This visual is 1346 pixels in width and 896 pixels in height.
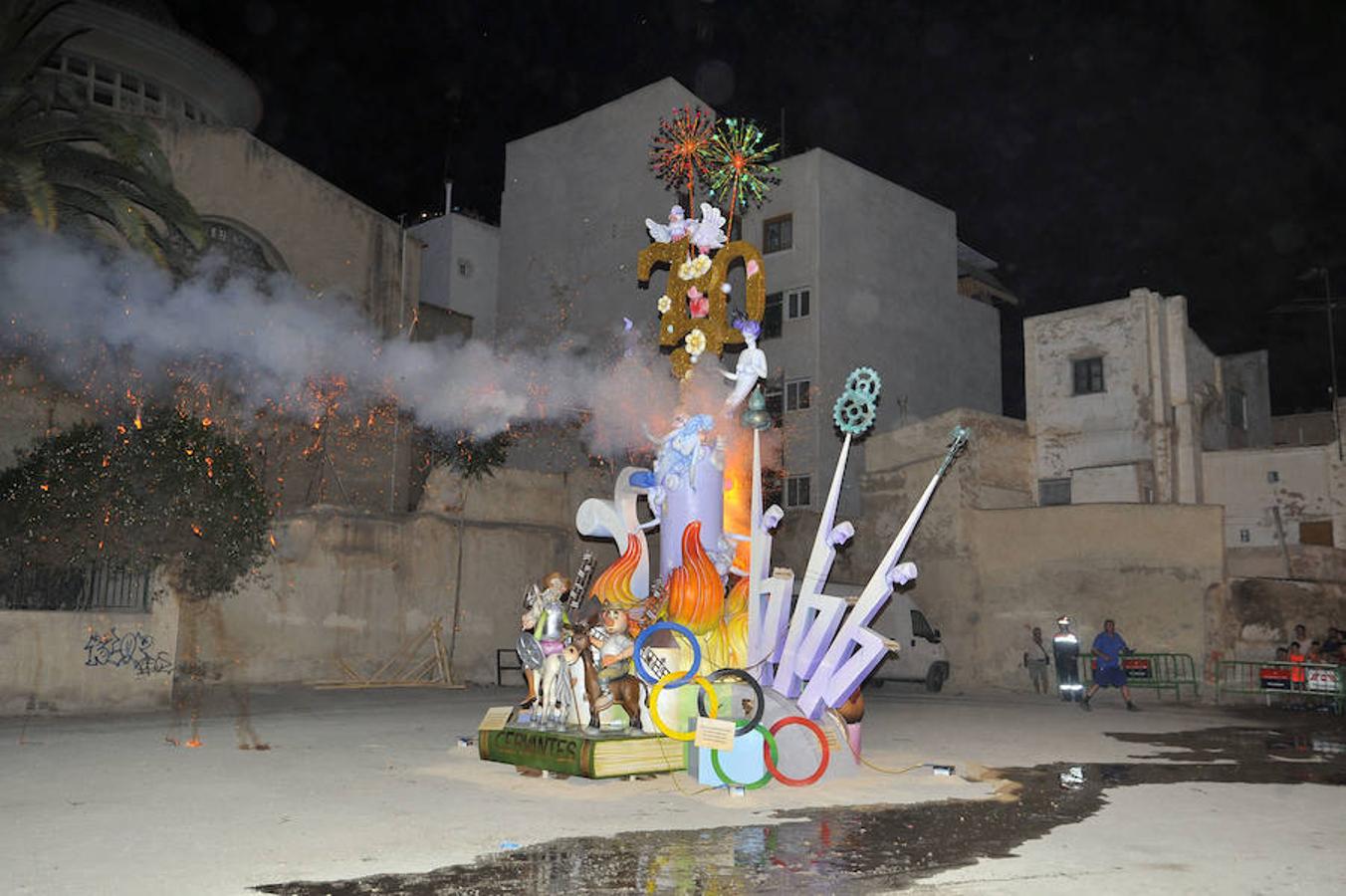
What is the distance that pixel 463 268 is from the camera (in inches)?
1631

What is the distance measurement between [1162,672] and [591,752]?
18743mm

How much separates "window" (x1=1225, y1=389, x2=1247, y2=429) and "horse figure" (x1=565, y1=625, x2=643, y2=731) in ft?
105

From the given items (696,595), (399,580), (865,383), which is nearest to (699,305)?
Result: (865,383)

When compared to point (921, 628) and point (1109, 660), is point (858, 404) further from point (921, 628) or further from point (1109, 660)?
point (921, 628)

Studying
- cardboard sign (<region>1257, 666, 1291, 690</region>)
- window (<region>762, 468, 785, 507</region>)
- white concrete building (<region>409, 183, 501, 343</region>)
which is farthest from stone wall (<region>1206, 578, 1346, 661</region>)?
white concrete building (<region>409, 183, 501, 343</region>)

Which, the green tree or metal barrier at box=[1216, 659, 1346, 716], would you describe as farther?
metal barrier at box=[1216, 659, 1346, 716]

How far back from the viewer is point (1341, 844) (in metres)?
8.86

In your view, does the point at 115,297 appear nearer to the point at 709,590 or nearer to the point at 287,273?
the point at 287,273

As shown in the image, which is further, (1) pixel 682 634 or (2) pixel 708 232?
(2) pixel 708 232

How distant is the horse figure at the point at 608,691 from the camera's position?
12.6 metres

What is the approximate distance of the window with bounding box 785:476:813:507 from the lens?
3559 cm

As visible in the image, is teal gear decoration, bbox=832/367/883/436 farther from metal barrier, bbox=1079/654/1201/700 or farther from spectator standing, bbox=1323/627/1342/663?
spectator standing, bbox=1323/627/1342/663

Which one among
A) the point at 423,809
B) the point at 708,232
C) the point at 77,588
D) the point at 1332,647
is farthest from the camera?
the point at 1332,647

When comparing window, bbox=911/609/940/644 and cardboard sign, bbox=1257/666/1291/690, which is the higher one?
window, bbox=911/609/940/644
